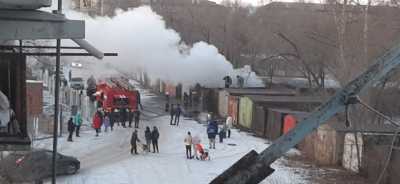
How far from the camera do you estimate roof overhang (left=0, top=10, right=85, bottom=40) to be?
18.4 feet

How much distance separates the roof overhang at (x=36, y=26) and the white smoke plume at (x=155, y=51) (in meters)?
34.4

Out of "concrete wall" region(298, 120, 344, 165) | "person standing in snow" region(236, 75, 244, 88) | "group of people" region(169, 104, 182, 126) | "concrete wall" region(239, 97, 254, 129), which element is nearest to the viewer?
"concrete wall" region(298, 120, 344, 165)

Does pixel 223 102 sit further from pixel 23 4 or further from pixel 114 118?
pixel 23 4

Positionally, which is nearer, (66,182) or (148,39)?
(66,182)

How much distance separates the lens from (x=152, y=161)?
2164 centimetres

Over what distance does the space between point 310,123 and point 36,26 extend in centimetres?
263

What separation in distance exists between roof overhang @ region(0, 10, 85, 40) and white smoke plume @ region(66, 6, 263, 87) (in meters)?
34.4

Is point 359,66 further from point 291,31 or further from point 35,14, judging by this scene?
point 291,31

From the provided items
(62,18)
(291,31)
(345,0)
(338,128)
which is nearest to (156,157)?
(338,128)

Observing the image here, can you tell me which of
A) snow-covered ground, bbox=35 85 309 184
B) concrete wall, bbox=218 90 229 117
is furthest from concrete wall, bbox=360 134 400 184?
concrete wall, bbox=218 90 229 117

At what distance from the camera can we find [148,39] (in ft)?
135

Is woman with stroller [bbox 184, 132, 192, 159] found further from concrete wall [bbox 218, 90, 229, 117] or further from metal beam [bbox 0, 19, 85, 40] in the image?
metal beam [bbox 0, 19, 85, 40]

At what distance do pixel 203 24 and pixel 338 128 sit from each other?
116ft

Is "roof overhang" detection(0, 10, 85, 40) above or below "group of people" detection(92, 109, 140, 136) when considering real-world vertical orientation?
above
